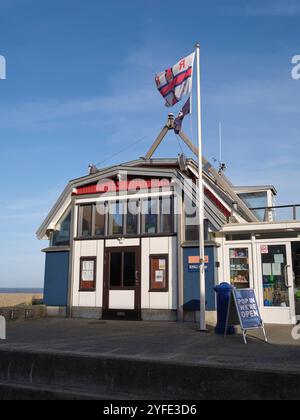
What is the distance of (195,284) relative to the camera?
45.3 feet

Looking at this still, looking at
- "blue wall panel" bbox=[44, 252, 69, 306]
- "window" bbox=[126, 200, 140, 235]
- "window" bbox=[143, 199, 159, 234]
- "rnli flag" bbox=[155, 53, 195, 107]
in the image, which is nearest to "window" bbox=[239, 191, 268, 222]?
"window" bbox=[143, 199, 159, 234]

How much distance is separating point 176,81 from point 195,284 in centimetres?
636

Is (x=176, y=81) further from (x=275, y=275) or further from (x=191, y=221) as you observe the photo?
(x=275, y=275)

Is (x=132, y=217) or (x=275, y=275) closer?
(x=275, y=275)

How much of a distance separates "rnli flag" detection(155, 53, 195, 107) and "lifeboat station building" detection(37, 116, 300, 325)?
2.56 m

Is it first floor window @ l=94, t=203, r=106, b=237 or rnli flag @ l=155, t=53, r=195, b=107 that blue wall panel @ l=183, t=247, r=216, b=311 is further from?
rnli flag @ l=155, t=53, r=195, b=107

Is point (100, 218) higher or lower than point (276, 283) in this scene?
higher

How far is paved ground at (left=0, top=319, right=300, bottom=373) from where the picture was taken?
7.40 m

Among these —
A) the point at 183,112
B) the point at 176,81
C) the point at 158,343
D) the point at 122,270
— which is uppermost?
the point at 176,81

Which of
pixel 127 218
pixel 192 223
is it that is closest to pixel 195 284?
pixel 192 223

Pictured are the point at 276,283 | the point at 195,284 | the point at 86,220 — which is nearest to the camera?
the point at 276,283

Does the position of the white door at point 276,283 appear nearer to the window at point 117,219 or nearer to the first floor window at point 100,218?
the window at point 117,219
